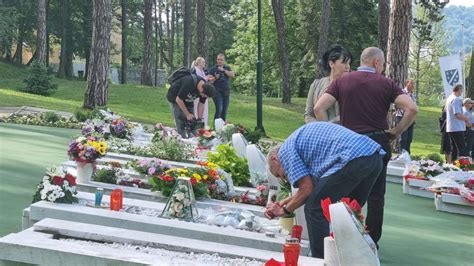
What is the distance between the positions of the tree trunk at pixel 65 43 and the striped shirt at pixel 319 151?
37939 mm

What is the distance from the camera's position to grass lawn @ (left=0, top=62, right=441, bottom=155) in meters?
20.2

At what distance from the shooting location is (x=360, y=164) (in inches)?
176

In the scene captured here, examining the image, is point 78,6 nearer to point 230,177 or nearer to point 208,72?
point 208,72

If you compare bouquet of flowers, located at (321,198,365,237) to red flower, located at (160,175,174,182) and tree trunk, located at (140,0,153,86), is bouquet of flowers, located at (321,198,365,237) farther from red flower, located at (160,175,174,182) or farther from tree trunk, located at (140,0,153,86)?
tree trunk, located at (140,0,153,86)

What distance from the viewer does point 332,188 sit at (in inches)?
175

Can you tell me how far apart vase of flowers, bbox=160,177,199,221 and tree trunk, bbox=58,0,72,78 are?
3622cm

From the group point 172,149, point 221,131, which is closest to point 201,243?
point 172,149

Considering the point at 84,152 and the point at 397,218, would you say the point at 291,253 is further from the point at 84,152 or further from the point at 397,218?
the point at 397,218

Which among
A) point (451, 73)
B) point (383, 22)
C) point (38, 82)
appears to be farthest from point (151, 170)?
point (38, 82)

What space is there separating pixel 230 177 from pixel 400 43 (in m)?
8.03

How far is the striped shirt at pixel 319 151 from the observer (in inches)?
174

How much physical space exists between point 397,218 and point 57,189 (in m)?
3.95

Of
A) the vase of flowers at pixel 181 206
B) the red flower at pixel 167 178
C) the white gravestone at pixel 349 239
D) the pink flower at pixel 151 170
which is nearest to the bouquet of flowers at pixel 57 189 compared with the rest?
the vase of flowers at pixel 181 206

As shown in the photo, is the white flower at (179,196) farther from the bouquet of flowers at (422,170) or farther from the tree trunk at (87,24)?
the tree trunk at (87,24)
